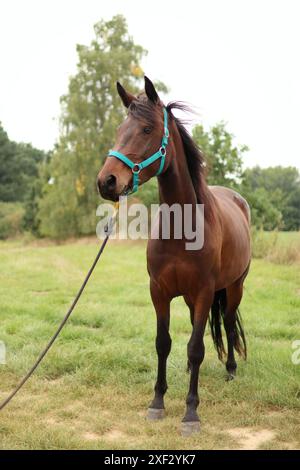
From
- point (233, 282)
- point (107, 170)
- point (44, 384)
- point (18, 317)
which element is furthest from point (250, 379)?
point (18, 317)

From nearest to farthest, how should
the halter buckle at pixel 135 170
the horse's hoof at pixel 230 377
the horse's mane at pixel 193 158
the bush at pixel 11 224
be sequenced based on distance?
the halter buckle at pixel 135 170 → the horse's mane at pixel 193 158 → the horse's hoof at pixel 230 377 → the bush at pixel 11 224

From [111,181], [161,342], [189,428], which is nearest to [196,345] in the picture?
[161,342]

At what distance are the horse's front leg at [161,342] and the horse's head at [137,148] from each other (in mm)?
918

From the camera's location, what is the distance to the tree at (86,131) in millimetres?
23234

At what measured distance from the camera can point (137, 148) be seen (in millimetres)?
2695

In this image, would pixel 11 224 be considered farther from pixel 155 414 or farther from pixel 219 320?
pixel 155 414

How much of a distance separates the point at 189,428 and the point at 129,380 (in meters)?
1.05

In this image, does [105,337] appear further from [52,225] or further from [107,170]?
[52,225]

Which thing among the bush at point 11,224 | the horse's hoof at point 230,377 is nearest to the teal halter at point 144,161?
the horse's hoof at point 230,377

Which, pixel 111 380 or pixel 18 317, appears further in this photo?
pixel 18 317

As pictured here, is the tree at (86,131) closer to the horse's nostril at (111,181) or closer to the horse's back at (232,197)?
the horse's back at (232,197)

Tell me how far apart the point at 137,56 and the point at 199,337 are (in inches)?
934

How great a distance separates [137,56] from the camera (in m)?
24.5

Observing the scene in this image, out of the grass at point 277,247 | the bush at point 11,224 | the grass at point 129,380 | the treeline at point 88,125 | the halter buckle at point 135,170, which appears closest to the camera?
the halter buckle at point 135,170
